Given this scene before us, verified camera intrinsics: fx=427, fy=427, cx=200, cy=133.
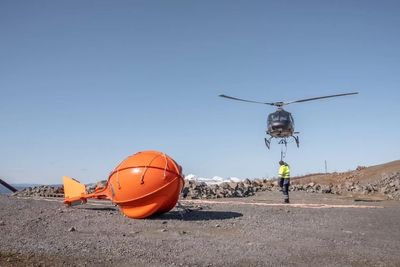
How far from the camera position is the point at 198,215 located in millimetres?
13289

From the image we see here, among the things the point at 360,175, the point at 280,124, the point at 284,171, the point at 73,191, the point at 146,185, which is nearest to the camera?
the point at 146,185

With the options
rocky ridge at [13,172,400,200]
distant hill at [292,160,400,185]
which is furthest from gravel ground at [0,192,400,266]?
distant hill at [292,160,400,185]

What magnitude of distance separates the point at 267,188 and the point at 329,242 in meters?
20.1

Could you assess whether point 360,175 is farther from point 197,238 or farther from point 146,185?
point 197,238

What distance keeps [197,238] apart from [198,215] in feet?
13.5

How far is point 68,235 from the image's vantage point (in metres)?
9.11

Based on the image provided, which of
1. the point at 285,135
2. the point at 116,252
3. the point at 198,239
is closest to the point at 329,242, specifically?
the point at 198,239

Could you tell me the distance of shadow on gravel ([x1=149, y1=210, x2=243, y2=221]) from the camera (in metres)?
12.5

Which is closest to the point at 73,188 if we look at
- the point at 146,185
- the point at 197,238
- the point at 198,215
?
the point at 146,185

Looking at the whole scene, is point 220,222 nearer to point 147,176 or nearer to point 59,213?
point 147,176

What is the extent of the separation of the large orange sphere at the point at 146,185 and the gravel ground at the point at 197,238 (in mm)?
462

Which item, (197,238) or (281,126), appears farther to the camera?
(281,126)

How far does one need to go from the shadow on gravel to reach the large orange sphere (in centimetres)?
43

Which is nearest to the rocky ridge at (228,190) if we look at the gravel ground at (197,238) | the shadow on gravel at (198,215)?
the shadow on gravel at (198,215)
